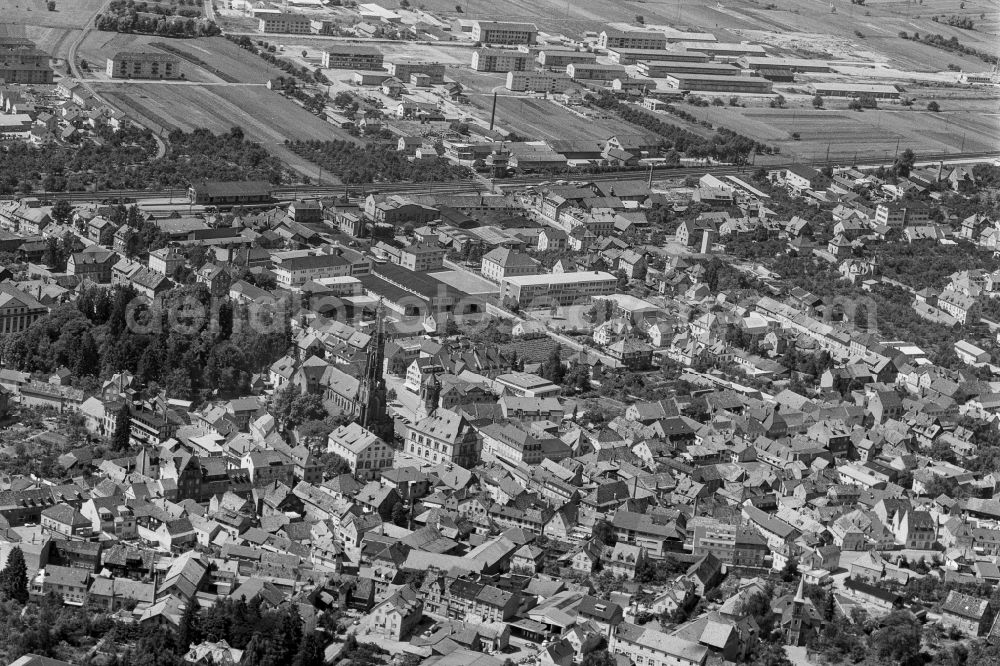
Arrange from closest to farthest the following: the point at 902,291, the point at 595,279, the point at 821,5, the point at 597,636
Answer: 1. the point at 597,636
2. the point at 595,279
3. the point at 902,291
4. the point at 821,5

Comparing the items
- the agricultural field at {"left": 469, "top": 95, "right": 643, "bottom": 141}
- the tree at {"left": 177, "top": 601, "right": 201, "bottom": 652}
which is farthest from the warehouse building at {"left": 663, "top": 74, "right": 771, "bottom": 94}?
the tree at {"left": 177, "top": 601, "right": 201, "bottom": 652}

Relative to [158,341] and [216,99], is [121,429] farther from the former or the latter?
[216,99]

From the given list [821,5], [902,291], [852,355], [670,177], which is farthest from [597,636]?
[821,5]

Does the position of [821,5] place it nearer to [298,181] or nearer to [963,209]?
[963,209]

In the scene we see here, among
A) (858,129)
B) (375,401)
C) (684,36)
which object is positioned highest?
(375,401)

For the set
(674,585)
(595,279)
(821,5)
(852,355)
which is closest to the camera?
(674,585)

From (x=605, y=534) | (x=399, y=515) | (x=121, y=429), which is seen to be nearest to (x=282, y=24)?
(x=121, y=429)

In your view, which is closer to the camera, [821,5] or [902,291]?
[902,291]
